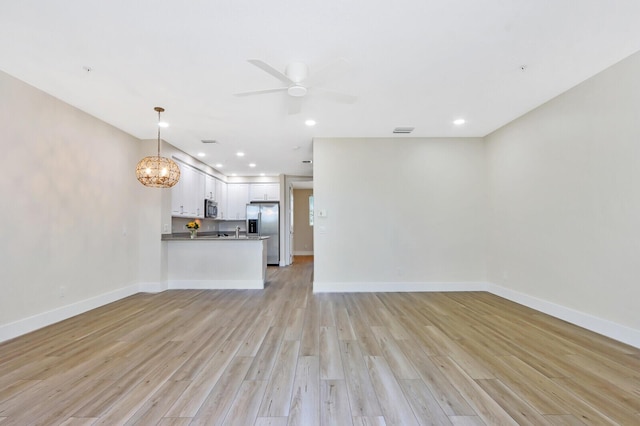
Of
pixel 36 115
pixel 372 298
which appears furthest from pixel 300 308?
pixel 36 115

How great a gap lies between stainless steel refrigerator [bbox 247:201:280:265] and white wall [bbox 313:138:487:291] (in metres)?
3.39

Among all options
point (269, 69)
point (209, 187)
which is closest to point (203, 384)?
point (269, 69)

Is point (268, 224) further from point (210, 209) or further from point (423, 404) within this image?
point (423, 404)

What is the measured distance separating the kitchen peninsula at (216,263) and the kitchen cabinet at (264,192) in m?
3.22

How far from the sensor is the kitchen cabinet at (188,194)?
223 inches

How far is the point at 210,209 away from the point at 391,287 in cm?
477

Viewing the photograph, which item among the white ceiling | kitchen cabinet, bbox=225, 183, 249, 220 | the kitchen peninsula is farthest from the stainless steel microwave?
the white ceiling

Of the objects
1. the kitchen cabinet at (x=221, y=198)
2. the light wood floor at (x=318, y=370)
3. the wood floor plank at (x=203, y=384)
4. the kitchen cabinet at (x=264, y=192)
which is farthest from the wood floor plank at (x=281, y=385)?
the kitchen cabinet at (x=264, y=192)

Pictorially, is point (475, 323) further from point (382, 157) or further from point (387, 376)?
point (382, 157)

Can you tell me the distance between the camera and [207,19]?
2197mm

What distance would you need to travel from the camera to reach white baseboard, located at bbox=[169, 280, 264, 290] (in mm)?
5348

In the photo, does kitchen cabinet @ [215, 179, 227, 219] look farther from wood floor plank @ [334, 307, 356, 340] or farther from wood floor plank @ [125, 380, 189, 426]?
wood floor plank @ [125, 380, 189, 426]

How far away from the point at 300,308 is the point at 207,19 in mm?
3450

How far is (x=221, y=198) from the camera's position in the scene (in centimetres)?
813
